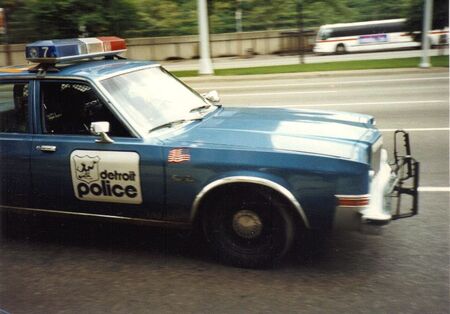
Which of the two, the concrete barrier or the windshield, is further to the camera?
the concrete barrier

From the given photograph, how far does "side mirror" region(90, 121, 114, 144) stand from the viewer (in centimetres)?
379

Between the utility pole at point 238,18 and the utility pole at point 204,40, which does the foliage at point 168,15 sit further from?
the utility pole at point 204,40

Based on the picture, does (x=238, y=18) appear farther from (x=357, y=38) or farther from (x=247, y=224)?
(x=247, y=224)

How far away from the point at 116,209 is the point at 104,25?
2403cm

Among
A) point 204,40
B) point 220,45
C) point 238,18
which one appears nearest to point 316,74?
point 204,40

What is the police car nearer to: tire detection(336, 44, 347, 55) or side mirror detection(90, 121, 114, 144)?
side mirror detection(90, 121, 114, 144)

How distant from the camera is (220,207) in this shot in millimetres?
3822

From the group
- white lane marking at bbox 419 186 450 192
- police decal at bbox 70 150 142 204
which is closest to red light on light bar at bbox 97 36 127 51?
police decal at bbox 70 150 142 204

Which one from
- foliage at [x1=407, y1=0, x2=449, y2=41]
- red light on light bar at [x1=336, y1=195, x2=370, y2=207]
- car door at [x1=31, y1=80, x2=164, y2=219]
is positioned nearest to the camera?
red light on light bar at [x1=336, y1=195, x2=370, y2=207]

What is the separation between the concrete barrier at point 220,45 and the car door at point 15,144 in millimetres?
27738

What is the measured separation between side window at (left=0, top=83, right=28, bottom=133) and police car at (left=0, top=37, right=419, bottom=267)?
1cm

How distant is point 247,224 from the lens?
150 inches

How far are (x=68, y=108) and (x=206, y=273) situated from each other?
6.12 feet

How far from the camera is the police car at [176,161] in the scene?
3.58 m
